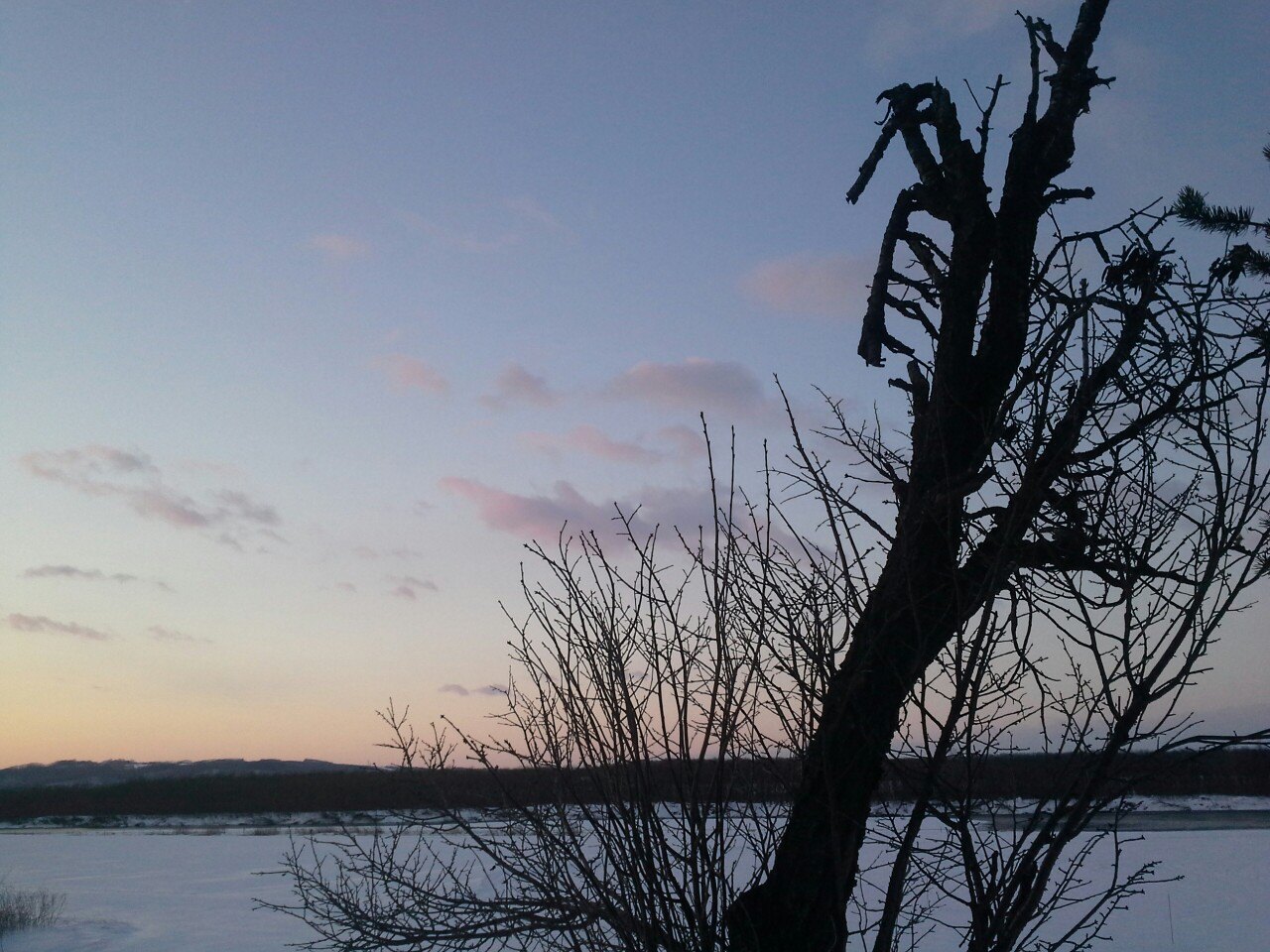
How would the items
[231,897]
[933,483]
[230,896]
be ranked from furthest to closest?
[230,896], [231,897], [933,483]

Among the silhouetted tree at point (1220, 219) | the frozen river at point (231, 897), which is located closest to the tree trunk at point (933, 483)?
the silhouetted tree at point (1220, 219)

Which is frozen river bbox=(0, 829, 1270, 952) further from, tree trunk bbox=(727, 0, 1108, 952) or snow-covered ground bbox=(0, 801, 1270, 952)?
tree trunk bbox=(727, 0, 1108, 952)

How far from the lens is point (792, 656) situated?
12.4ft

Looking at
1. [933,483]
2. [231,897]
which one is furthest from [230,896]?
[933,483]

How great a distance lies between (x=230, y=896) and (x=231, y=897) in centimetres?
16

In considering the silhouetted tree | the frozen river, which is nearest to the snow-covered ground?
the frozen river

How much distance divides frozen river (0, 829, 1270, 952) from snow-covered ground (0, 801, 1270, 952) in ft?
0.10

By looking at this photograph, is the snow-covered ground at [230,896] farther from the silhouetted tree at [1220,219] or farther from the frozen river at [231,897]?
the silhouetted tree at [1220,219]

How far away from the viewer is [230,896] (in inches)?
799

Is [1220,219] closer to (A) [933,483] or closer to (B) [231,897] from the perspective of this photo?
(A) [933,483]

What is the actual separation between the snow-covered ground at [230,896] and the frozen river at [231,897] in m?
0.03

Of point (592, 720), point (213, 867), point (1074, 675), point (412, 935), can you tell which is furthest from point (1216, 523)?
point (213, 867)

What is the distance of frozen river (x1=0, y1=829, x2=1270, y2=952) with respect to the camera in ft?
48.0

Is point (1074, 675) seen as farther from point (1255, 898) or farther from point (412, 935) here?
point (1255, 898)
